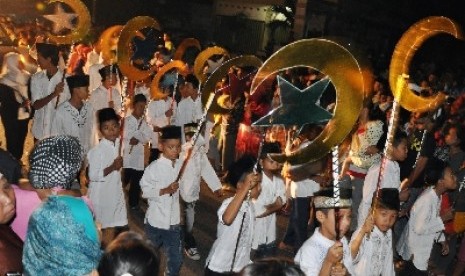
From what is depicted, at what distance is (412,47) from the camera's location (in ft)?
16.1

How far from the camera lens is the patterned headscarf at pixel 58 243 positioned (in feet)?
10.4

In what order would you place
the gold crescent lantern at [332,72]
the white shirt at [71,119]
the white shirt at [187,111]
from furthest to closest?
1. the white shirt at [187,111]
2. the white shirt at [71,119]
3. the gold crescent lantern at [332,72]

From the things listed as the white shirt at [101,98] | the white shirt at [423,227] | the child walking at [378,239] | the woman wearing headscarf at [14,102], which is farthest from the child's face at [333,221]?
the woman wearing headscarf at [14,102]

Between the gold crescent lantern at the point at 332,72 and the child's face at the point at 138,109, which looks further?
the child's face at the point at 138,109

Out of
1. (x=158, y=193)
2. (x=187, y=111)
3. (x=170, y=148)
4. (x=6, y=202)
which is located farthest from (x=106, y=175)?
(x=187, y=111)

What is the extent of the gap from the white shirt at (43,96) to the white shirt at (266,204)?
428cm

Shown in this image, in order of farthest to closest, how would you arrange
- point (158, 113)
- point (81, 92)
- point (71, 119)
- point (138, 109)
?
point (158, 113), point (138, 109), point (71, 119), point (81, 92)

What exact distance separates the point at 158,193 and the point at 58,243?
271 centimetres

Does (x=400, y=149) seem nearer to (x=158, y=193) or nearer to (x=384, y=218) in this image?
(x=384, y=218)

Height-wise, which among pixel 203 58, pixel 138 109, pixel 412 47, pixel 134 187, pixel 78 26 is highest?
pixel 412 47

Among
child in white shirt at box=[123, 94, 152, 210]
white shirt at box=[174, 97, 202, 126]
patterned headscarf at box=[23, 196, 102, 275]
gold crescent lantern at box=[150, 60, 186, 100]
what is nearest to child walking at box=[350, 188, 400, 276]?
patterned headscarf at box=[23, 196, 102, 275]

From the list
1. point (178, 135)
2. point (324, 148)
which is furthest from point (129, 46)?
point (324, 148)

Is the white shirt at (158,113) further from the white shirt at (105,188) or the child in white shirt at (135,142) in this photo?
the white shirt at (105,188)

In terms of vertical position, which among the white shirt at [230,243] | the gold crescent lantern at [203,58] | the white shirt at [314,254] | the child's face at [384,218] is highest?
the gold crescent lantern at [203,58]
